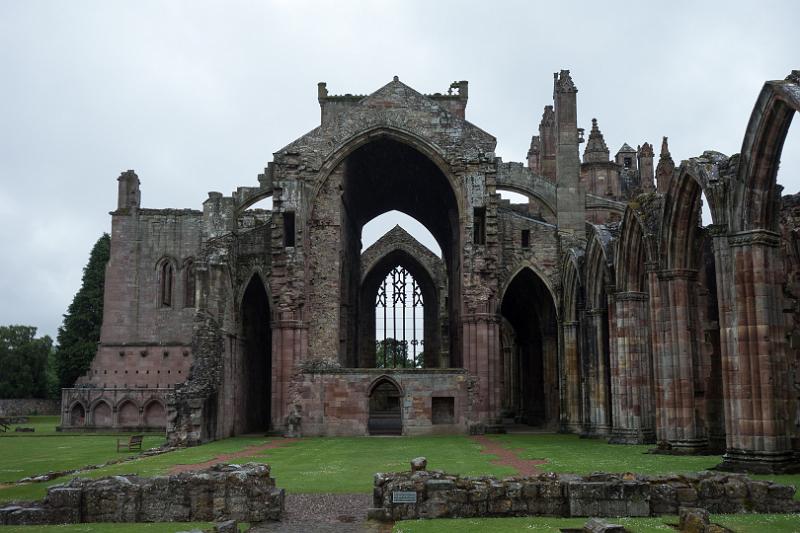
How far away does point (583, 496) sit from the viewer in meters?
9.48

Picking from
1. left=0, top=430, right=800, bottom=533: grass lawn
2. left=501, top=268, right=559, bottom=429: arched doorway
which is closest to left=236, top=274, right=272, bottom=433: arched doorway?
left=0, top=430, right=800, bottom=533: grass lawn

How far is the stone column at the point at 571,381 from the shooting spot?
27672 mm

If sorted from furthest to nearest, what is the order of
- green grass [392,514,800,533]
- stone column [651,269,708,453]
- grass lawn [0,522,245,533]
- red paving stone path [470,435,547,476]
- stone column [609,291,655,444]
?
stone column [609,291,655,444] < stone column [651,269,708,453] < red paving stone path [470,435,547,476] < grass lawn [0,522,245,533] < green grass [392,514,800,533]

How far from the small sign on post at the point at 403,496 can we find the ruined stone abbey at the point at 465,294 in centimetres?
694

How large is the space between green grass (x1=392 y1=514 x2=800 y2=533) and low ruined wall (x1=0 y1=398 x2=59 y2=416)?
174 ft

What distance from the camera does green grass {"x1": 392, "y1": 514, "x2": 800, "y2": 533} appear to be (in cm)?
834

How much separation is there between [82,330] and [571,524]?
46.5m

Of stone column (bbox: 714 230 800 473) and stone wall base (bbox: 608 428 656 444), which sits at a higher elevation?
stone column (bbox: 714 230 800 473)

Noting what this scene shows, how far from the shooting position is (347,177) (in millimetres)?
31141

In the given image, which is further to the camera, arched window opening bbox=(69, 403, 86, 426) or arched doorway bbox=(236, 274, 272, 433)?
arched window opening bbox=(69, 403, 86, 426)

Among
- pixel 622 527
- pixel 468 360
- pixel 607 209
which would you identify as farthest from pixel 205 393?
pixel 607 209

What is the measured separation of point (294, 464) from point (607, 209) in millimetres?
27415

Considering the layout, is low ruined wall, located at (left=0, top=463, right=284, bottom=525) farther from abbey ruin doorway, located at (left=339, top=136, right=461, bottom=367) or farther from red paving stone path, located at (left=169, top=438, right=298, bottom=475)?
abbey ruin doorway, located at (left=339, top=136, right=461, bottom=367)

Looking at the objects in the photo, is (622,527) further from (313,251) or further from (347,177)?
(347,177)
